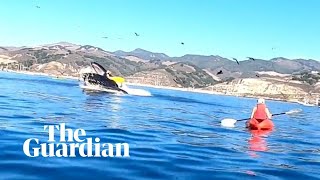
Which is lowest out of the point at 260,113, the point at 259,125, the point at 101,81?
the point at 259,125

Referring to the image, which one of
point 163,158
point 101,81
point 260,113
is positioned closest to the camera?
point 163,158

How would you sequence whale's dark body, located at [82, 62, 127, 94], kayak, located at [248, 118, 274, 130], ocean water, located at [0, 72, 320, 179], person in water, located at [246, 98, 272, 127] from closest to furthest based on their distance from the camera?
ocean water, located at [0, 72, 320, 179]
kayak, located at [248, 118, 274, 130]
person in water, located at [246, 98, 272, 127]
whale's dark body, located at [82, 62, 127, 94]

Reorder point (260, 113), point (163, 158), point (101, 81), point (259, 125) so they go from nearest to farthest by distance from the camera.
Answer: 1. point (163, 158)
2. point (259, 125)
3. point (260, 113)
4. point (101, 81)

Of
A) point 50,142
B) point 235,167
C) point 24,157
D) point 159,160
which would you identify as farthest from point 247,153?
point 24,157

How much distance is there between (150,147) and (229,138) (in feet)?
26.1

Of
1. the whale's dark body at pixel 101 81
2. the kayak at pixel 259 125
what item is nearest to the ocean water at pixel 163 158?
the kayak at pixel 259 125

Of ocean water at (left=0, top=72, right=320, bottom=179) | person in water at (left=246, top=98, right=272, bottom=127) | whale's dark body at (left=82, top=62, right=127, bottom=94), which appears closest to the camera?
ocean water at (left=0, top=72, right=320, bottom=179)

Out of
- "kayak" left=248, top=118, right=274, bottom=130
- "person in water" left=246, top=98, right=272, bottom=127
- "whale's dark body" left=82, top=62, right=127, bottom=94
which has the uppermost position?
"whale's dark body" left=82, top=62, right=127, bottom=94

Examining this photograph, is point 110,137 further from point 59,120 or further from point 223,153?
point 59,120

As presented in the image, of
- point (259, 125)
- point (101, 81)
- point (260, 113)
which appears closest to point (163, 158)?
point (259, 125)

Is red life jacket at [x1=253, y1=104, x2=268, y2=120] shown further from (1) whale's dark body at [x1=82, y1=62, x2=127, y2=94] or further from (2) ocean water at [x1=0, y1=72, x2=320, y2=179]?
Result: (1) whale's dark body at [x1=82, y1=62, x2=127, y2=94]

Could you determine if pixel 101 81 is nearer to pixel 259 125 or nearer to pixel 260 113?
pixel 260 113

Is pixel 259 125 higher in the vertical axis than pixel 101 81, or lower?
lower

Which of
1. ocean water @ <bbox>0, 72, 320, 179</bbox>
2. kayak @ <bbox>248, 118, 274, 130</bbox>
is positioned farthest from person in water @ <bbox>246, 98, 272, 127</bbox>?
ocean water @ <bbox>0, 72, 320, 179</bbox>
